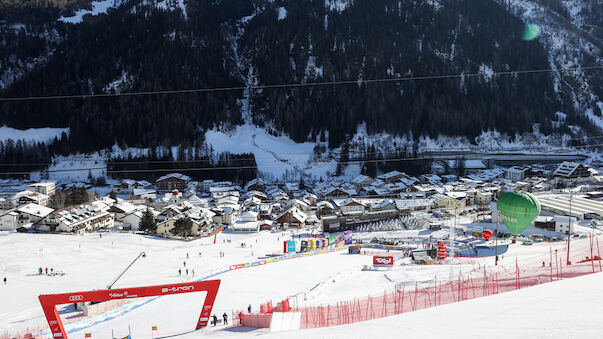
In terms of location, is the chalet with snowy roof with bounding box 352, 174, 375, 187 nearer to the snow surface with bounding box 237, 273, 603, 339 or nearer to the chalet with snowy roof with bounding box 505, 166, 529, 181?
the chalet with snowy roof with bounding box 505, 166, 529, 181

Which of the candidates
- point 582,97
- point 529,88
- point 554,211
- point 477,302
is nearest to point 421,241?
point 554,211

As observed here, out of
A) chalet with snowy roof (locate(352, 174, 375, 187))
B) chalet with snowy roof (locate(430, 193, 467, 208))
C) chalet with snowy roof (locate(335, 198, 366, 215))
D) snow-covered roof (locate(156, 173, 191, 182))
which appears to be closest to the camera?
chalet with snowy roof (locate(335, 198, 366, 215))

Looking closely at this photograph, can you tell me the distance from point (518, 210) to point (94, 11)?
89.6 meters

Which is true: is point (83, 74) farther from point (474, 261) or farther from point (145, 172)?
point (474, 261)

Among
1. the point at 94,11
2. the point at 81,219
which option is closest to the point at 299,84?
the point at 94,11

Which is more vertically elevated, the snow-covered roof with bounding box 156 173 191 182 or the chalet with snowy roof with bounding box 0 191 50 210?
the snow-covered roof with bounding box 156 173 191 182

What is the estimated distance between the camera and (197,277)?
20516 mm

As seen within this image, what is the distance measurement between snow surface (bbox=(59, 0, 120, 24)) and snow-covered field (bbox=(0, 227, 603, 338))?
70871mm

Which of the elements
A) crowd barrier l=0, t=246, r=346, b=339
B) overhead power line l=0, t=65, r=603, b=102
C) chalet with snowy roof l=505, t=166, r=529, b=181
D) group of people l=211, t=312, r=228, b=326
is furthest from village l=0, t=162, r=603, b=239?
overhead power line l=0, t=65, r=603, b=102

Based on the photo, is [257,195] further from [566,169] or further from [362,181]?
[566,169]

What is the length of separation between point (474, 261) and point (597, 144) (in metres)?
61.1

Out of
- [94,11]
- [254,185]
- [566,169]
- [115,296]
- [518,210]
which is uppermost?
[94,11]

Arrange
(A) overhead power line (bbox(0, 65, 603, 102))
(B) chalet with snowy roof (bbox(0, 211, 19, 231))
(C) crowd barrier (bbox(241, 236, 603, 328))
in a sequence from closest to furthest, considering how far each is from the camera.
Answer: (C) crowd barrier (bbox(241, 236, 603, 328))
(B) chalet with snowy roof (bbox(0, 211, 19, 231))
(A) overhead power line (bbox(0, 65, 603, 102))

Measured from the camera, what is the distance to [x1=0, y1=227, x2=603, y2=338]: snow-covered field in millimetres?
11453
